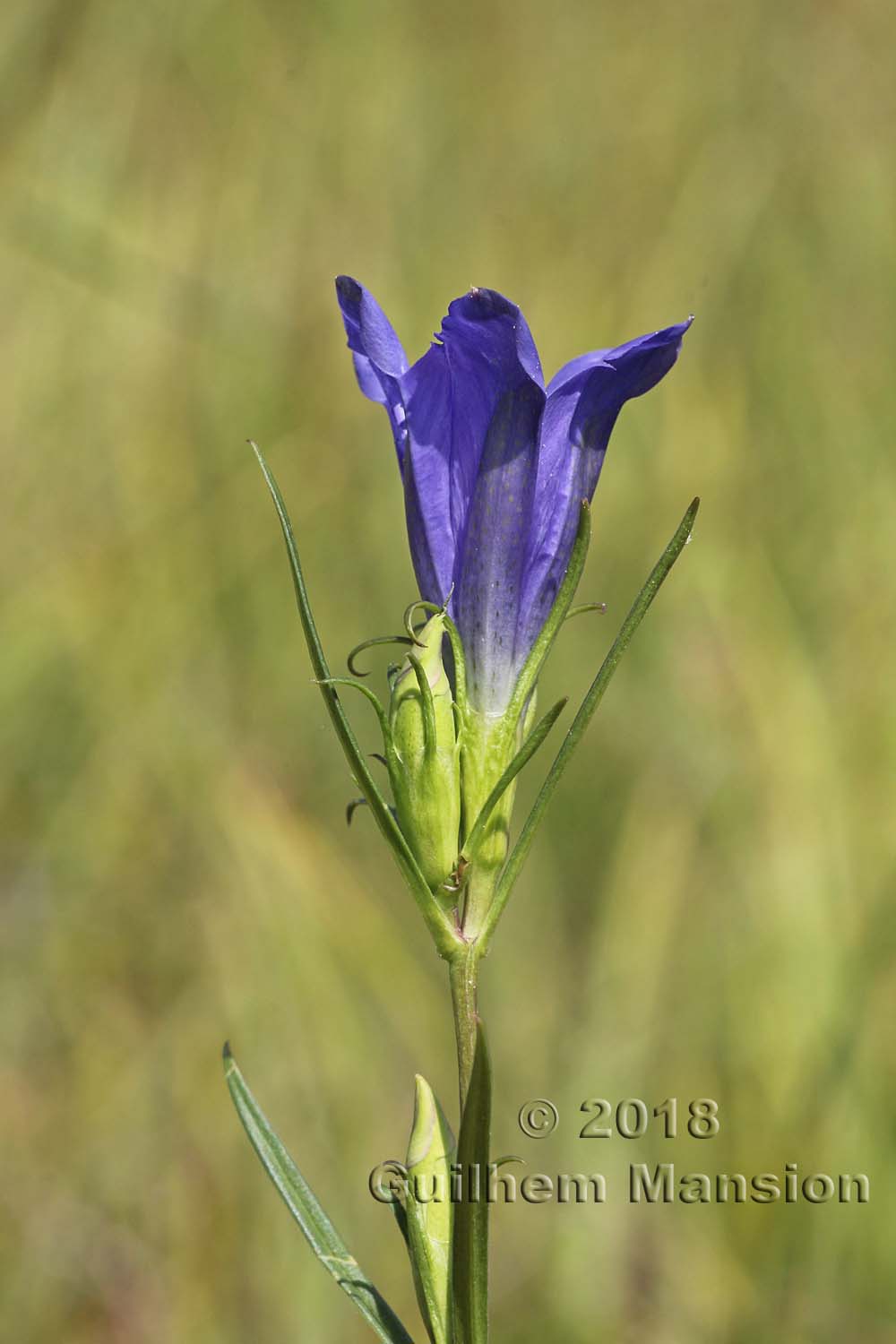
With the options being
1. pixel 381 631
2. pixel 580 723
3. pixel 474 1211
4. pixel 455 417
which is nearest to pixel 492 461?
pixel 455 417

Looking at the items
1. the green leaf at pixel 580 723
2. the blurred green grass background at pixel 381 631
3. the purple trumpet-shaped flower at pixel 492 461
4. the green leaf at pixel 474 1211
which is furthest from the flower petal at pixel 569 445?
the blurred green grass background at pixel 381 631

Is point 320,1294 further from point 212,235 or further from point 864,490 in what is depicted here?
point 212,235

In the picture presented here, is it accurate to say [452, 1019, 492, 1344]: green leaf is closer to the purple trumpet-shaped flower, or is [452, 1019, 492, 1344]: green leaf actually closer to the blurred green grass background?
the purple trumpet-shaped flower

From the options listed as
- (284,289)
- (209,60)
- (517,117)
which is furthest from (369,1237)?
(517,117)

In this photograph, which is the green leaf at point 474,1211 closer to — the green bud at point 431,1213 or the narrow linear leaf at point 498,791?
the green bud at point 431,1213

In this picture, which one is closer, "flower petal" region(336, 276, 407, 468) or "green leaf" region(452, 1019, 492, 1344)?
"green leaf" region(452, 1019, 492, 1344)

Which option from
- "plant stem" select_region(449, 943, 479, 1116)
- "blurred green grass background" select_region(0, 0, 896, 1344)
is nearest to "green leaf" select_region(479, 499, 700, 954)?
"plant stem" select_region(449, 943, 479, 1116)
